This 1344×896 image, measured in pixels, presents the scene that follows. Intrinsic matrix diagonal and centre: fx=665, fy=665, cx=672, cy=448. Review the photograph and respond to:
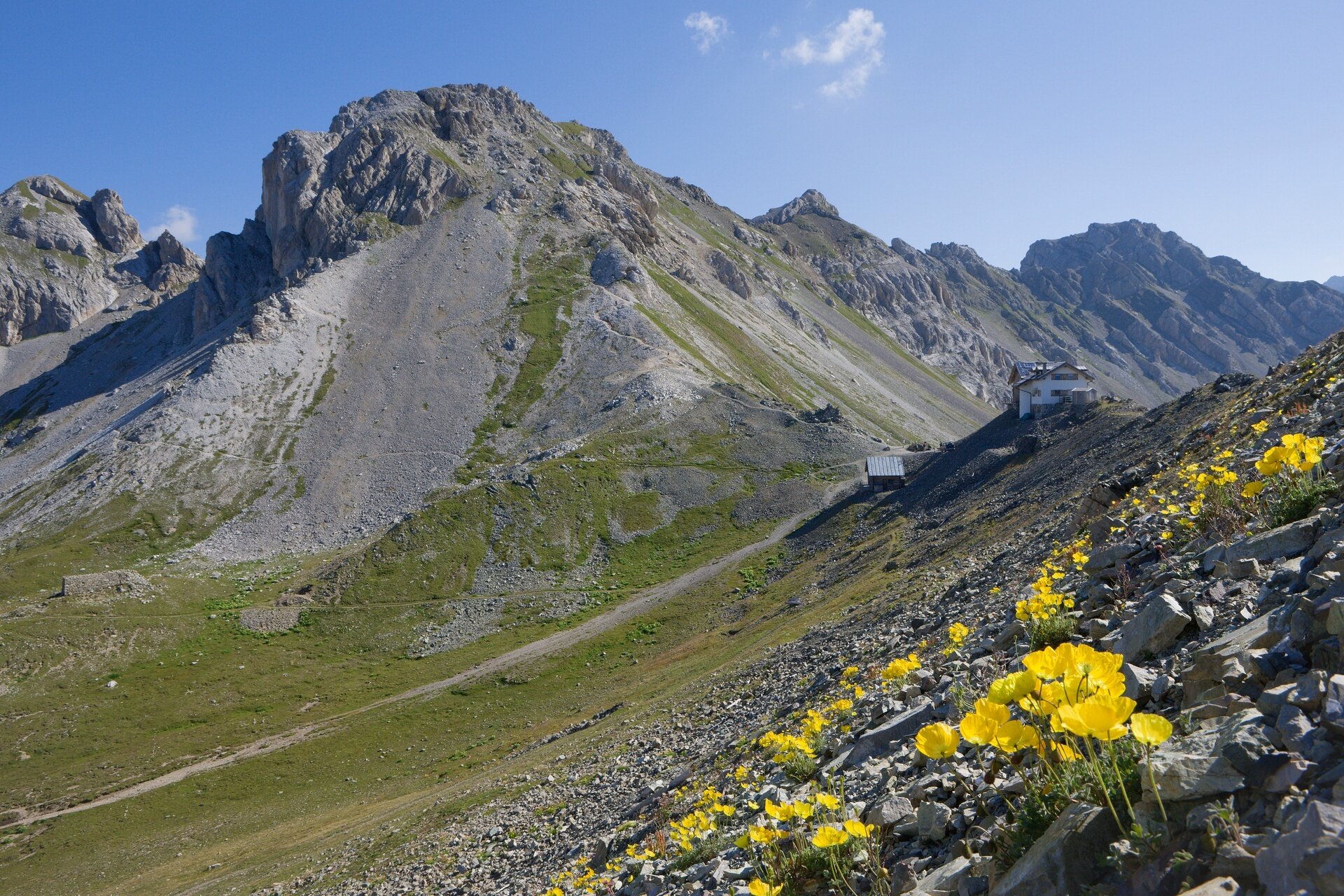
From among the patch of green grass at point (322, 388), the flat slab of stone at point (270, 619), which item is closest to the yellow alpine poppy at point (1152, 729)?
the flat slab of stone at point (270, 619)

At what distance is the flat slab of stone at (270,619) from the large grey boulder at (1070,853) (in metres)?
83.9

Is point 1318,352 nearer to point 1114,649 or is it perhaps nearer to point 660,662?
point 1114,649

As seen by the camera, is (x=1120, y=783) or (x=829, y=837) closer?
(x=1120, y=783)

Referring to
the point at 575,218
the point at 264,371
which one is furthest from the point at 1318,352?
the point at 575,218

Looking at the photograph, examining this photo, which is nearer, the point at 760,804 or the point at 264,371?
the point at 760,804

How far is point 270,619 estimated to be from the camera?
74625 mm

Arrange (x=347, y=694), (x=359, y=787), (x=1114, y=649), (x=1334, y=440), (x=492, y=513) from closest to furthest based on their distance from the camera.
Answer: (x=1114, y=649), (x=1334, y=440), (x=359, y=787), (x=347, y=694), (x=492, y=513)

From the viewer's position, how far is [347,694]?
2355 inches

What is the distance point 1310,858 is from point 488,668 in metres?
63.8

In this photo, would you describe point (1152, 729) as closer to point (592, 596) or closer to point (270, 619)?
point (592, 596)

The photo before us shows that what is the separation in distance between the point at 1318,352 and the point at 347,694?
6836cm

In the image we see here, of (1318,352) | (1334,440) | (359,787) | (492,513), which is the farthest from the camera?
(492,513)

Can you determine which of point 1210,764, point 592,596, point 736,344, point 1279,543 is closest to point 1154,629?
point 1279,543

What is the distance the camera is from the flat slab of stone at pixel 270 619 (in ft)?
240
